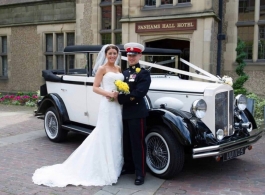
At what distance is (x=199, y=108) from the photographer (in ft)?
15.6

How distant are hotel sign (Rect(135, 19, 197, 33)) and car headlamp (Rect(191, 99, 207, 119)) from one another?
20.1 feet

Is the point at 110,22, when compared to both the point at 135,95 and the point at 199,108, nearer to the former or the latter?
the point at 199,108

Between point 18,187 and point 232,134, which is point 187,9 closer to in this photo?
point 232,134

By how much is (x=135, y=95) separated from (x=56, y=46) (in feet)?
38.2

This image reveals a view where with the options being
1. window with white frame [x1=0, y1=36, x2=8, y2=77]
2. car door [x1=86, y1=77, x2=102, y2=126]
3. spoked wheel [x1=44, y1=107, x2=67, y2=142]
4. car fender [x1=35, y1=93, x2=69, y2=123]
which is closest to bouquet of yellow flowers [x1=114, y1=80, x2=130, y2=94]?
car door [x1=86, y1=77, x2=102, y2=126]

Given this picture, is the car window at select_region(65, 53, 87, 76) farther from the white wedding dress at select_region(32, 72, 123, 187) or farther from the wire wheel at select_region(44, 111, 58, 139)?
the white wedding dress at select_region(32, 72, 123, 187)

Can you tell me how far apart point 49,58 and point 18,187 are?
1185 centimetres

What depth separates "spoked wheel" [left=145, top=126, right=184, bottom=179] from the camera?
4562 millimetres

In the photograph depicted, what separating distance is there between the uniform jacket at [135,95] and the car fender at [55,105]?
2.41 metres

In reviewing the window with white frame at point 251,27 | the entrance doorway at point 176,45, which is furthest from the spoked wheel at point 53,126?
the window with white frame at point 251,27

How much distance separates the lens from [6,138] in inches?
293

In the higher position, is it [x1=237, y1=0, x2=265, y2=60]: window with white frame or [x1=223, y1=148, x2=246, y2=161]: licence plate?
[x1=237, y1=0, x2=265, y2=60]: window with white frame

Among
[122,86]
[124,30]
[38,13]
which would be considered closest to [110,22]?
[124,30]

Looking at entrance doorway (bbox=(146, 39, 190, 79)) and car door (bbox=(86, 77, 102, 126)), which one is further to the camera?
entrance doorway (bbox=(146, 39, 190, 79))
